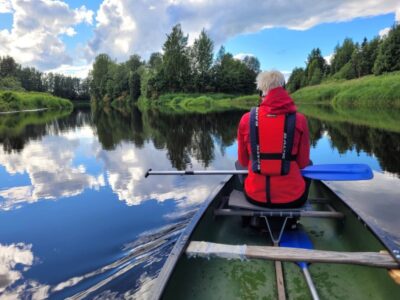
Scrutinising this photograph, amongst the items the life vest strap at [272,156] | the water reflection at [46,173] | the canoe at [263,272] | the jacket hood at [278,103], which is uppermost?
the jacket hood at [278,103]

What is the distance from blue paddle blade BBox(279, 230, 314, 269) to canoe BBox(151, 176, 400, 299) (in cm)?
17

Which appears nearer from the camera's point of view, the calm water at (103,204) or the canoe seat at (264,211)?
the canoe seat at (264,211)

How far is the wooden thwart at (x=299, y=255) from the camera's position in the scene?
2715 millimetres

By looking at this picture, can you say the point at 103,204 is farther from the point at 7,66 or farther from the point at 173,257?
the point at 7,66

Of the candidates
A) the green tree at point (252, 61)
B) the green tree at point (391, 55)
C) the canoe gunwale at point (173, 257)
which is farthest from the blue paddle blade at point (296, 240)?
the green tree at point (252, 61)

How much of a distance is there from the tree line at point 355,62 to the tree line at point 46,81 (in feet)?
238

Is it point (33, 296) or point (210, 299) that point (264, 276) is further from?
point (33, 296)

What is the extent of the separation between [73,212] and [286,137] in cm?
483

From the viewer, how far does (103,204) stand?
6.97 metres

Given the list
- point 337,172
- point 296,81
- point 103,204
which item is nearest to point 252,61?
point 296,81

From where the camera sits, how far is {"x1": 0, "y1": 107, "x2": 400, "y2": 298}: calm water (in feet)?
13.8

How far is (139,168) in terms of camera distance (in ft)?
33.1

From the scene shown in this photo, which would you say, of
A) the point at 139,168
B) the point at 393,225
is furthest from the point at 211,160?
the point at 393,225

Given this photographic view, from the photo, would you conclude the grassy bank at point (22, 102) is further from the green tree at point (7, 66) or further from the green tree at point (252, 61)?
the green tree at point (252, 61)
